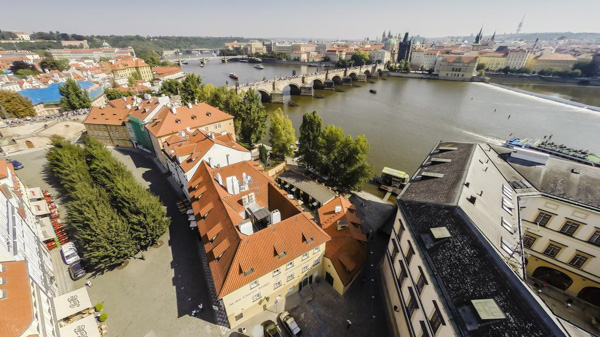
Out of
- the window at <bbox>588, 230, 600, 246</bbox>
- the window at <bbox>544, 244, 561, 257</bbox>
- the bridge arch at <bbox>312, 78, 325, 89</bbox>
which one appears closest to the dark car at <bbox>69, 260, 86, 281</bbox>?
the window at <bbox>544, 244, 561, 257</bbox>

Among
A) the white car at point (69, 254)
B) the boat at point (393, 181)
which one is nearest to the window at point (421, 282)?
the boat at point (393, 181)

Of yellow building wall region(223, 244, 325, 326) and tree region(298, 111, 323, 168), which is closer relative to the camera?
yellow building wall region(223, 244, 325, 326)

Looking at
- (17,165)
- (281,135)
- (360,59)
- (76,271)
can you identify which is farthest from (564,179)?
(360,59)

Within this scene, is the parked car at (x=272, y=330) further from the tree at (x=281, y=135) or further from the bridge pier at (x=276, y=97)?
the bridge pier at (x=276, y=97)

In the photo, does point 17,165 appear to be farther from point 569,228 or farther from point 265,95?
point 569,228

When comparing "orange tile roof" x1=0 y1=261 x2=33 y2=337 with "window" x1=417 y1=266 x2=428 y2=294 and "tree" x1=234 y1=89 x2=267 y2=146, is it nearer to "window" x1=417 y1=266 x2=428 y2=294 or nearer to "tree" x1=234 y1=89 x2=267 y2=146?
"window" x1=417 y1=266 x2=428 y2=294

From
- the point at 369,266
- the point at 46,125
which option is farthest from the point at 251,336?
the point at 46,125
